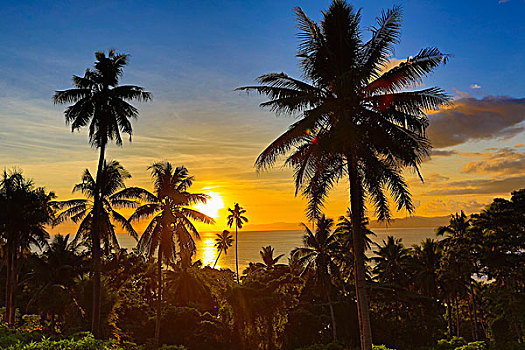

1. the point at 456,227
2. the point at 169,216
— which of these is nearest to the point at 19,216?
the point at 169,216

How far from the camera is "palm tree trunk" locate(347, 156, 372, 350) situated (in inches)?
563

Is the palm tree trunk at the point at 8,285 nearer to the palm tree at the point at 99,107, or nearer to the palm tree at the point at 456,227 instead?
the palm tree at the point at 99,107

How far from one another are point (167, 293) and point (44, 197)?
2272 cm

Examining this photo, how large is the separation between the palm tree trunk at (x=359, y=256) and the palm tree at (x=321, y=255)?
23448 mm

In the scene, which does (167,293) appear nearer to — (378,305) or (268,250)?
(268,250)

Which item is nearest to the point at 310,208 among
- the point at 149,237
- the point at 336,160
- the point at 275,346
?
the point at 336,160

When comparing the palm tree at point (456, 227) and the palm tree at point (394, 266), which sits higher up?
the palm tree at point (456, 227)

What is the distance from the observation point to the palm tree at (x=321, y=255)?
126ft

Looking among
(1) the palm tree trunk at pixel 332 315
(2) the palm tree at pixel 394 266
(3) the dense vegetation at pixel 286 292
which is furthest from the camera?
(2) the palm tree at pixel 394 266

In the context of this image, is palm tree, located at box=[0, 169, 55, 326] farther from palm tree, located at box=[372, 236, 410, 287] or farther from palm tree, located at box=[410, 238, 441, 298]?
palm tree, located at box=[410, 238, 441, 298]

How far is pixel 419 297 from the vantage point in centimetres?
3947

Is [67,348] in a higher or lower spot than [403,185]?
lower

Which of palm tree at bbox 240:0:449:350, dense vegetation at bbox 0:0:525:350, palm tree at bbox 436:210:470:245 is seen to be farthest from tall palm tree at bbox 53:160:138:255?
palm tree at bbox 436:210:470:245

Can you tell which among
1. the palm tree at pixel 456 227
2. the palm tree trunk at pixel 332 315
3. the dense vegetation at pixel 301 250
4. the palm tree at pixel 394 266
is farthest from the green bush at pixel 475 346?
the palm tree at pixel 394 266
